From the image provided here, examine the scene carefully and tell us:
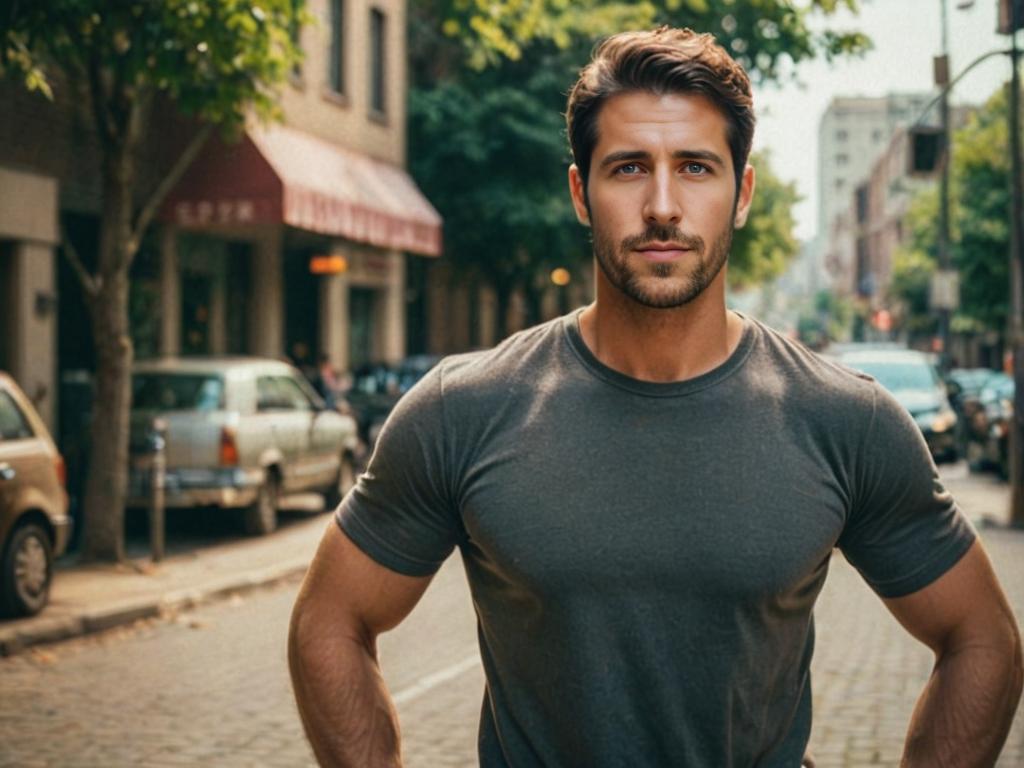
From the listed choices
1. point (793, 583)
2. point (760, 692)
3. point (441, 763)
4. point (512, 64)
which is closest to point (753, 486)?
point (793, 583)

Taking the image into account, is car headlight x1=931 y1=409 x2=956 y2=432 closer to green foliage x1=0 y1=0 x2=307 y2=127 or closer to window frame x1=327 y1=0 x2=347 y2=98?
window frame x1=327 y1=0 x2=347 y2=98

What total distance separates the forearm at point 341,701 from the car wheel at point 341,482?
15944mm

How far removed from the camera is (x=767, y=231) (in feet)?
139

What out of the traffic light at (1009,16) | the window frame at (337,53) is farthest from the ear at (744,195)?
the window frame at (337,53)

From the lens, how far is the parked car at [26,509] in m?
10.0

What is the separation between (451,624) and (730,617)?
805 cm

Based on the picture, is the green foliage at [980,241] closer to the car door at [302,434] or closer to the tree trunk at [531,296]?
the tree trunk at [531,296]

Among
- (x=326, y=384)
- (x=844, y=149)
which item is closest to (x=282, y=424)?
(x=326, y=384)

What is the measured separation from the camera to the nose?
220 cm

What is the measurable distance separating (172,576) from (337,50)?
16.0m

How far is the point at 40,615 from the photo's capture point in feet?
33.4

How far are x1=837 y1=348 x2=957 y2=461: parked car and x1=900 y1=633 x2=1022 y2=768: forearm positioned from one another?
20.4 meters

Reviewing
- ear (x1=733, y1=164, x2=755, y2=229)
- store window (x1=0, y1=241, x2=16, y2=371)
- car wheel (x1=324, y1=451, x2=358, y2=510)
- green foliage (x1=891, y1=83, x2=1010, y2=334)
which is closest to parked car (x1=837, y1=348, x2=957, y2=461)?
car wheel (x1=324, y1=451, x2=358, y2=510)

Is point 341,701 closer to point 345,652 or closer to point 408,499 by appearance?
point 345,652
